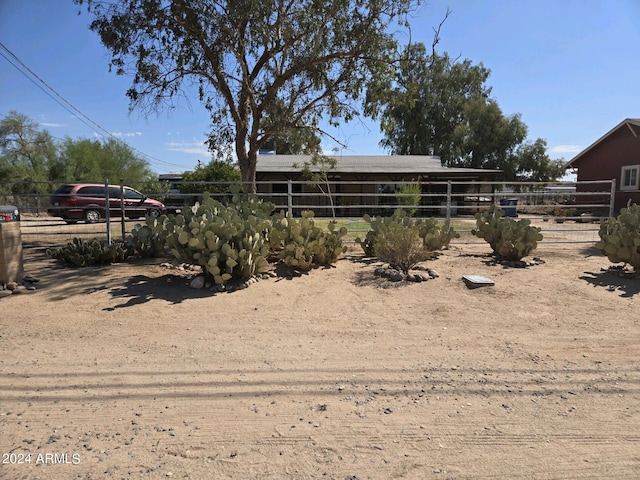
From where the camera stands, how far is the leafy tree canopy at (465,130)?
42375 millimetres

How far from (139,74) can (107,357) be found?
9369 mm

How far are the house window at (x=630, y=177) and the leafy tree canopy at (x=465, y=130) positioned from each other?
1731 centimetres

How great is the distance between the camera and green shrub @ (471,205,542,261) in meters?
8.83

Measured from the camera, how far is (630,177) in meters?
25.0

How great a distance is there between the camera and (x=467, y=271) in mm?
8211

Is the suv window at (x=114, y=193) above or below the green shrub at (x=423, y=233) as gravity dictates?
above

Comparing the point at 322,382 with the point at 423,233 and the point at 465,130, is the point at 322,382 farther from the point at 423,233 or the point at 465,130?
the point at 465,130

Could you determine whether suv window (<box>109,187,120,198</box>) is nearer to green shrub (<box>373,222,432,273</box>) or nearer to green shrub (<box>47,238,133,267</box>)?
green shrub (<box>47,238,133,267</box>)

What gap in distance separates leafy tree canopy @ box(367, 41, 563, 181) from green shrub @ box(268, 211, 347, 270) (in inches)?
1382

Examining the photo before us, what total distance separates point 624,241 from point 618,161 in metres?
22.1

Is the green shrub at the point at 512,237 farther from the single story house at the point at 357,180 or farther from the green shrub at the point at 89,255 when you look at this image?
the single story house at the point at 357,180

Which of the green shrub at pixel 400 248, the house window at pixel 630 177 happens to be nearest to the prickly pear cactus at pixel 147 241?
the green shrub at pixel 400 248

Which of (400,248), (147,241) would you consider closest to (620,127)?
(400,248)

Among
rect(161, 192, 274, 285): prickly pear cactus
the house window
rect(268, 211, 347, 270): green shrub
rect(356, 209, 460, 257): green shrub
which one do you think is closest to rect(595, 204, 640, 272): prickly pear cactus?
rect(356, 209, 460, 257): green shrub
